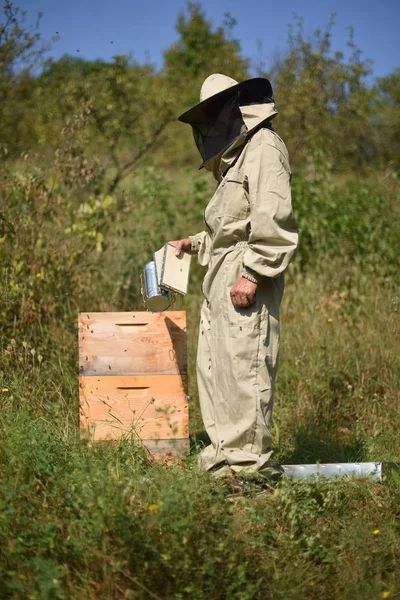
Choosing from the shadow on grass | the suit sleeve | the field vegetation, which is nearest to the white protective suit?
the suit sleeve

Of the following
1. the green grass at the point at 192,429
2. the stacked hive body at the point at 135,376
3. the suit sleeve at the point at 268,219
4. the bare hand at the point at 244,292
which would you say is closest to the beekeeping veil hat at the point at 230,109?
the suit sleeve at the point at 268,219

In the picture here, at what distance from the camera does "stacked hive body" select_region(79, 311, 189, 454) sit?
3943 mm

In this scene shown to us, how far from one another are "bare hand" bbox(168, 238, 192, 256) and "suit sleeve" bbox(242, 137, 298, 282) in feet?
2.08

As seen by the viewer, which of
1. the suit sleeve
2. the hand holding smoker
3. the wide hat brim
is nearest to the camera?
the suit sleeve

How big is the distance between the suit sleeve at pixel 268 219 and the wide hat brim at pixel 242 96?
302mm

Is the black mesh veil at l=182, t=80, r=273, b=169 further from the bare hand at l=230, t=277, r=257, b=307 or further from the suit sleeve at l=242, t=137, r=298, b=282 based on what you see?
the bare hand at l=230, t=277, r=257, b=307

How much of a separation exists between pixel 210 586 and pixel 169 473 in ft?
2.58

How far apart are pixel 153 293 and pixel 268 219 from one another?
0.91 metres

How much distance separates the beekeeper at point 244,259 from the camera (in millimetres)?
3391

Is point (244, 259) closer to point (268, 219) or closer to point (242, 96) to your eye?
point (268, 219)

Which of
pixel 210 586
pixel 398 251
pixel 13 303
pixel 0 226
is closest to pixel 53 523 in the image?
pixel 210 586

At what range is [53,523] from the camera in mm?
2775

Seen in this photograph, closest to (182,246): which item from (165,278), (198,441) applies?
(165,278)

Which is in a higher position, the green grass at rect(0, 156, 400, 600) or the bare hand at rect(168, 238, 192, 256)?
the bare hand at rect(168, 238, 192, 256)
